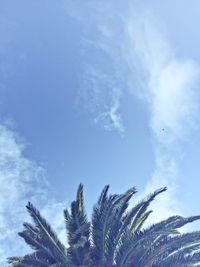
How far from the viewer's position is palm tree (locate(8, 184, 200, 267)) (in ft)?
34.4

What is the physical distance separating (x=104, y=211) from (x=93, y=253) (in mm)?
1791

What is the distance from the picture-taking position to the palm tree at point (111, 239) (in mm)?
10492

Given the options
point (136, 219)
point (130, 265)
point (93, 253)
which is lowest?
point (130, 265)

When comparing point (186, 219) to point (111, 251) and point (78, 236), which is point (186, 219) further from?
point (78, 236)

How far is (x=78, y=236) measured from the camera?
34.6ft

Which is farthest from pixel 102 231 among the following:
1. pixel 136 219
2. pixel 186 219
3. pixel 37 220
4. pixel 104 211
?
pixel 186 219

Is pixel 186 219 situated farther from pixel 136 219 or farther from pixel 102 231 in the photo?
pixel 102 231

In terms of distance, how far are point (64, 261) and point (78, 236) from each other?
1012 millimetres

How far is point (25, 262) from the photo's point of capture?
1037cm

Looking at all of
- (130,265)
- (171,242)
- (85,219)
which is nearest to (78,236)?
(85,219)

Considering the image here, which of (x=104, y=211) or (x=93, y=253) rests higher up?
(x=104, y=211)

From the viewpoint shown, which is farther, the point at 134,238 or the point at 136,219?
the point at 136,219

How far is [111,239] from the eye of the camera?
36.0 feet

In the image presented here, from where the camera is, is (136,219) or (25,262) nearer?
(25,262)
